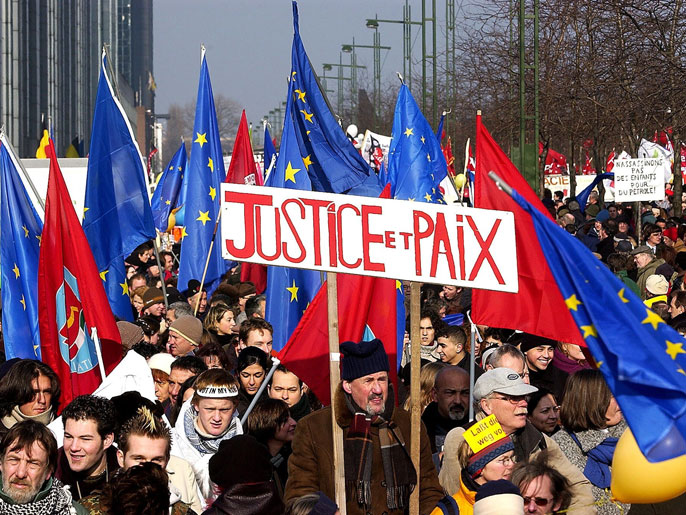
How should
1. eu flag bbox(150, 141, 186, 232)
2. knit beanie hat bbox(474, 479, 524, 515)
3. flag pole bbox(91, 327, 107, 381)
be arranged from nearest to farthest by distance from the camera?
1. knit beanie hat bbox(474, 479, 524, 515)
2. flag pole bbox(91, 327, 107, 381)
3. eu flag bbox(150, 141, 186, 232)

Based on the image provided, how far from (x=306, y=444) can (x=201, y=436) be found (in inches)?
42.0

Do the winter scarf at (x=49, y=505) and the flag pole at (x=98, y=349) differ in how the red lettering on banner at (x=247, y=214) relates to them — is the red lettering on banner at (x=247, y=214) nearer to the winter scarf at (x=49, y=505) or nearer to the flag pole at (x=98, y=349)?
the winter scarf at (x=49, y=505)

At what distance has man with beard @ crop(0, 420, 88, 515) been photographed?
4.58m

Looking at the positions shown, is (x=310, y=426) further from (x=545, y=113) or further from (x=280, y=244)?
(x=545, y=113)

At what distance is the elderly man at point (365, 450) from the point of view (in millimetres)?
5094

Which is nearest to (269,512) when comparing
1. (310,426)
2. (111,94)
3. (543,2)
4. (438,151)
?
(310,426)

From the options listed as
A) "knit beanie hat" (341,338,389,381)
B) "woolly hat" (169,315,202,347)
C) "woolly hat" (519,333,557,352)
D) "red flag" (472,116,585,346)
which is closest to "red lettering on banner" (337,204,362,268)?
"knit beanie hat" (341,338,389,381)

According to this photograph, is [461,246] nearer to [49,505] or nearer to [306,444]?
[306,444]

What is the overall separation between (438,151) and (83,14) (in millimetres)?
74722

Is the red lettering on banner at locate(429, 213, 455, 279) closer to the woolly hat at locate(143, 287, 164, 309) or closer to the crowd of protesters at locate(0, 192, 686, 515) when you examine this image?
the crowd of protesters at locate(0, 192, 686, 515)

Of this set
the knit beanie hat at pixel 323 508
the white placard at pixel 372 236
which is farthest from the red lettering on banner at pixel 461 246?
the knit beanie hat at pixel 323 508

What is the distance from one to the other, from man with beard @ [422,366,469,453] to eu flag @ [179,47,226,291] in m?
6.27

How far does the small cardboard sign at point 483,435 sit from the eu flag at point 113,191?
5.93 m

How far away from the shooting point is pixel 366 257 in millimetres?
5105
